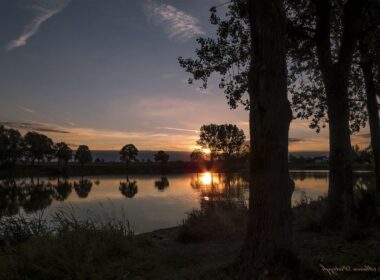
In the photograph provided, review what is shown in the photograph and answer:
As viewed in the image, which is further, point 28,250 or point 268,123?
point 28,250

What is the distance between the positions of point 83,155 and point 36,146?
4455 cm

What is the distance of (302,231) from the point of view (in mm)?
11250

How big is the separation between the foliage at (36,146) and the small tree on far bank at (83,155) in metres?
29.7

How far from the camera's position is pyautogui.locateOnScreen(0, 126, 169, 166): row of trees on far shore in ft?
363

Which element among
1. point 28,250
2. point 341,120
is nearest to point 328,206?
point 341,120

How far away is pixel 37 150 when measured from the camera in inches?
5059

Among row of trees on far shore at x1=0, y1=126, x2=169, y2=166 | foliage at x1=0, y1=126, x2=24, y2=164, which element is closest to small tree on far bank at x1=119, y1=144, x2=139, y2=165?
row of trees on far shore at x1=0, y1=126, x2=169, y2=166

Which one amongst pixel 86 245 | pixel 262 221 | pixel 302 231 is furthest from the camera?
pixel 302 231

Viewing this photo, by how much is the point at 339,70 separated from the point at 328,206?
3937mm

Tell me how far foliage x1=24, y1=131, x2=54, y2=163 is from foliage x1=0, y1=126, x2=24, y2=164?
4922mm

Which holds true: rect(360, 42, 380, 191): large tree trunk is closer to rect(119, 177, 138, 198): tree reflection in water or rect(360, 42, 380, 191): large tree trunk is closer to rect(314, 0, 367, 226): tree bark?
rect(314, 0, 367, 226): tree bark

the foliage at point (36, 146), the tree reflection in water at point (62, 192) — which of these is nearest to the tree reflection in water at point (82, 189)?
the tree reflection in water at point (62, 192)

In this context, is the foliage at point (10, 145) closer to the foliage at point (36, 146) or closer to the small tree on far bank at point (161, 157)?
the foliage at point (36, 146)

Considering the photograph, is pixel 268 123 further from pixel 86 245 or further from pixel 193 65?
pixel 193 65
